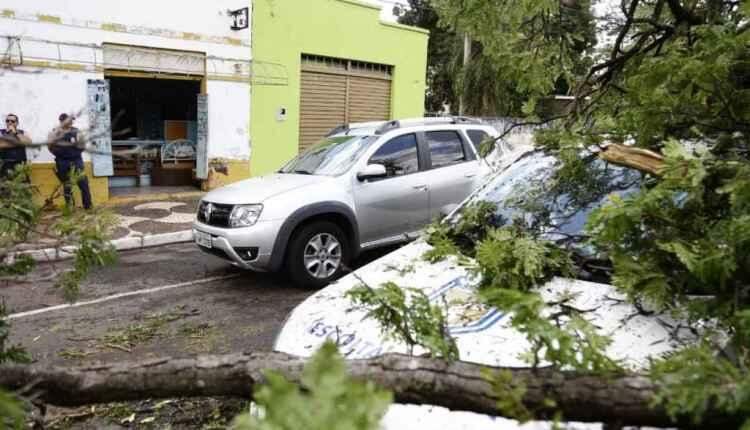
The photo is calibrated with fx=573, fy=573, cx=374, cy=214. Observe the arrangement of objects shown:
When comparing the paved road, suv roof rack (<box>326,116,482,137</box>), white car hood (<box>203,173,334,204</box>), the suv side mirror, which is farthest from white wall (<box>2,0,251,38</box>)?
the suv side mirror

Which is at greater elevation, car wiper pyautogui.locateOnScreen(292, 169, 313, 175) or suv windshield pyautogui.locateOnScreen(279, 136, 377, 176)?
suv windshield pyautogui.locateOnScreen(279, 136, 377, 176)

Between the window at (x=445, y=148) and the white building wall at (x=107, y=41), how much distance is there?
558 cm

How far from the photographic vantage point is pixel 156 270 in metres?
6.88

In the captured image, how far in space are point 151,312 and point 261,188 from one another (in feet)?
5.46

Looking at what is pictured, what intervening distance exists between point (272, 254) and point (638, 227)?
4.16 metres

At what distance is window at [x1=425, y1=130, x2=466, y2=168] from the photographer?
7.02 meters

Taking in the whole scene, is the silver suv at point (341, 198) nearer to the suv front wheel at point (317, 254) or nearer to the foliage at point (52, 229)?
the suv front wheel at point (317, 254)

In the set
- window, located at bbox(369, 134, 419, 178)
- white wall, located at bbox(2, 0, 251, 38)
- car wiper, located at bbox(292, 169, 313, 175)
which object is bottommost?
car wiper, located at bbox(292, 169, 313, 175)

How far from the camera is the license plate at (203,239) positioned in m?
5.96

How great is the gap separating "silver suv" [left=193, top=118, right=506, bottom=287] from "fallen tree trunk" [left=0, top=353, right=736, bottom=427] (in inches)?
148

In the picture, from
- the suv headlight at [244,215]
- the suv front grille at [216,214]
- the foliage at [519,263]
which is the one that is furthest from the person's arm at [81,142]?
the suv front grille at [216,214]

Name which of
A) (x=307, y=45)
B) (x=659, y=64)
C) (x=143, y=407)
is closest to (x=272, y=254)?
(x=143, y=407)

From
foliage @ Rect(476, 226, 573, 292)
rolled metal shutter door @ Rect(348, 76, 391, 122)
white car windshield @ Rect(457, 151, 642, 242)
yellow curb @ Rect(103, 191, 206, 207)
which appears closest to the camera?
foliage @ Rect(476, 226, 573, 292)

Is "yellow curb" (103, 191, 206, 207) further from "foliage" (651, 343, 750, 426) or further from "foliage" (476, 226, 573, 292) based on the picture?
"foliage" (651, 343, 750, 426)
